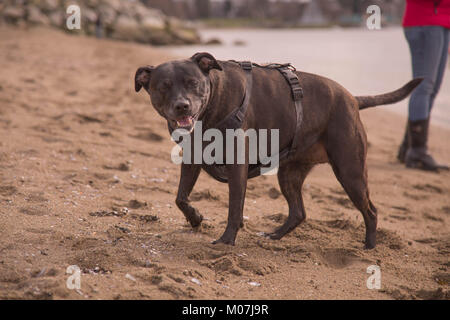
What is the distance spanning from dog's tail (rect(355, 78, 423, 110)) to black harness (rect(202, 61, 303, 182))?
63cm

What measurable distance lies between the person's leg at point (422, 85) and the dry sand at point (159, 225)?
0.24 meters

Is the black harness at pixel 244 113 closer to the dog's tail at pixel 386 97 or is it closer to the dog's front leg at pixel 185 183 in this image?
the dog's front leg at pixel 185 183

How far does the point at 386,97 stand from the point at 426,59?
251cm

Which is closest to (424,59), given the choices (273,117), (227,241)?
(273,117)

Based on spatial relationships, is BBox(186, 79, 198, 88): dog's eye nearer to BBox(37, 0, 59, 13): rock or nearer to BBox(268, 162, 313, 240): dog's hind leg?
BBox(268, 162, 313, 240): dog's hind leg

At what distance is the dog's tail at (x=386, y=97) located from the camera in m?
4.34

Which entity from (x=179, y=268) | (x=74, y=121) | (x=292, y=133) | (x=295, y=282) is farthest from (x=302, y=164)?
(x=74, y=121)

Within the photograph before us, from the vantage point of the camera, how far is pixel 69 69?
11.9 m

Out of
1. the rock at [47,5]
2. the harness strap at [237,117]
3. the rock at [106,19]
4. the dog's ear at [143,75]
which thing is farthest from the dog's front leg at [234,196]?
the rock at [47,5]

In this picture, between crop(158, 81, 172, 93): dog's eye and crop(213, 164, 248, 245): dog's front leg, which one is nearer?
crop(158, 81, 172, 93): dog's eye

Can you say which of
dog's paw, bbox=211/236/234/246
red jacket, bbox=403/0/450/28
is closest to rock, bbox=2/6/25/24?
red jacket, bbox=403/0/450/28

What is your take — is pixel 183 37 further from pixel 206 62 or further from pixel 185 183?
pixel 206 62

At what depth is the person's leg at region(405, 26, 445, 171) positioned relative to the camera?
21.4 ft

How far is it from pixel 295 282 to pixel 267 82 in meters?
1.42
